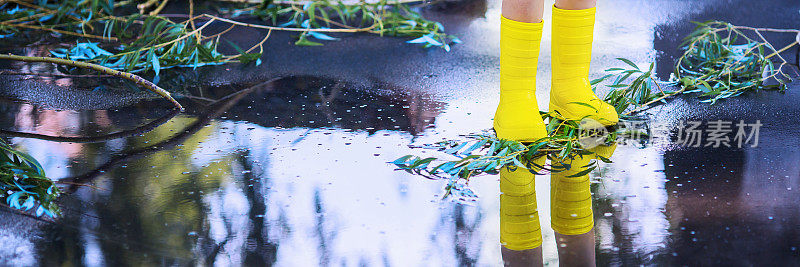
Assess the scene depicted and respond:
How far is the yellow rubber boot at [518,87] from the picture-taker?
168 centimetres

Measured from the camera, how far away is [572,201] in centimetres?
148

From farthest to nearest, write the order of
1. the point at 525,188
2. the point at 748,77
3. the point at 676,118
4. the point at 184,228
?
the point at 748,77
the point at 676,118
the point at 525,188
the point at 184,228

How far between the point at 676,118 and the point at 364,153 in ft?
2.69

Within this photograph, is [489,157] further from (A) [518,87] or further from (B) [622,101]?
(B) [622,101]

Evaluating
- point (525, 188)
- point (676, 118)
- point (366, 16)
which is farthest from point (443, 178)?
point (366, 16)

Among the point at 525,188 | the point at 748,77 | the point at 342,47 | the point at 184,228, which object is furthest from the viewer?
the point at 342,47

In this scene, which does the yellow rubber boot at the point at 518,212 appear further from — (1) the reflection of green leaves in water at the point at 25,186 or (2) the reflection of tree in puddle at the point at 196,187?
(1) the reflection of green leaves in water at the point at 25,186

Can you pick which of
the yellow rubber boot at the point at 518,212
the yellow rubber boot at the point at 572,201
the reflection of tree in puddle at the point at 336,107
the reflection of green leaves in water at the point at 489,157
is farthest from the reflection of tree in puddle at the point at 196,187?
the yellow rubber boot at the point at 572,201

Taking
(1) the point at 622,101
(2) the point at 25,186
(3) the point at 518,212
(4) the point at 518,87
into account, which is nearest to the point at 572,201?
(3) the point at 518,212

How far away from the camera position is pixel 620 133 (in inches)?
71.9

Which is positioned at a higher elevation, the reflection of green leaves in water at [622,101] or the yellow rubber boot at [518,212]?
the reflection of green leaves in water at [622,101]

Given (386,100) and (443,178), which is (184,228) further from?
(386,100)

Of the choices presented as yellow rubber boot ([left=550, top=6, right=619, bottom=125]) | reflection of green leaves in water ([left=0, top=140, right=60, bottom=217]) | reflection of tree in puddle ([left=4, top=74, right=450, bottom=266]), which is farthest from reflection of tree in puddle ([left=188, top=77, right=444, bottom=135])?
reflection of green leaves in water ([left=0, top=140, right=60, bottom=217])

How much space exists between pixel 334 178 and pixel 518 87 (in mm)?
469
